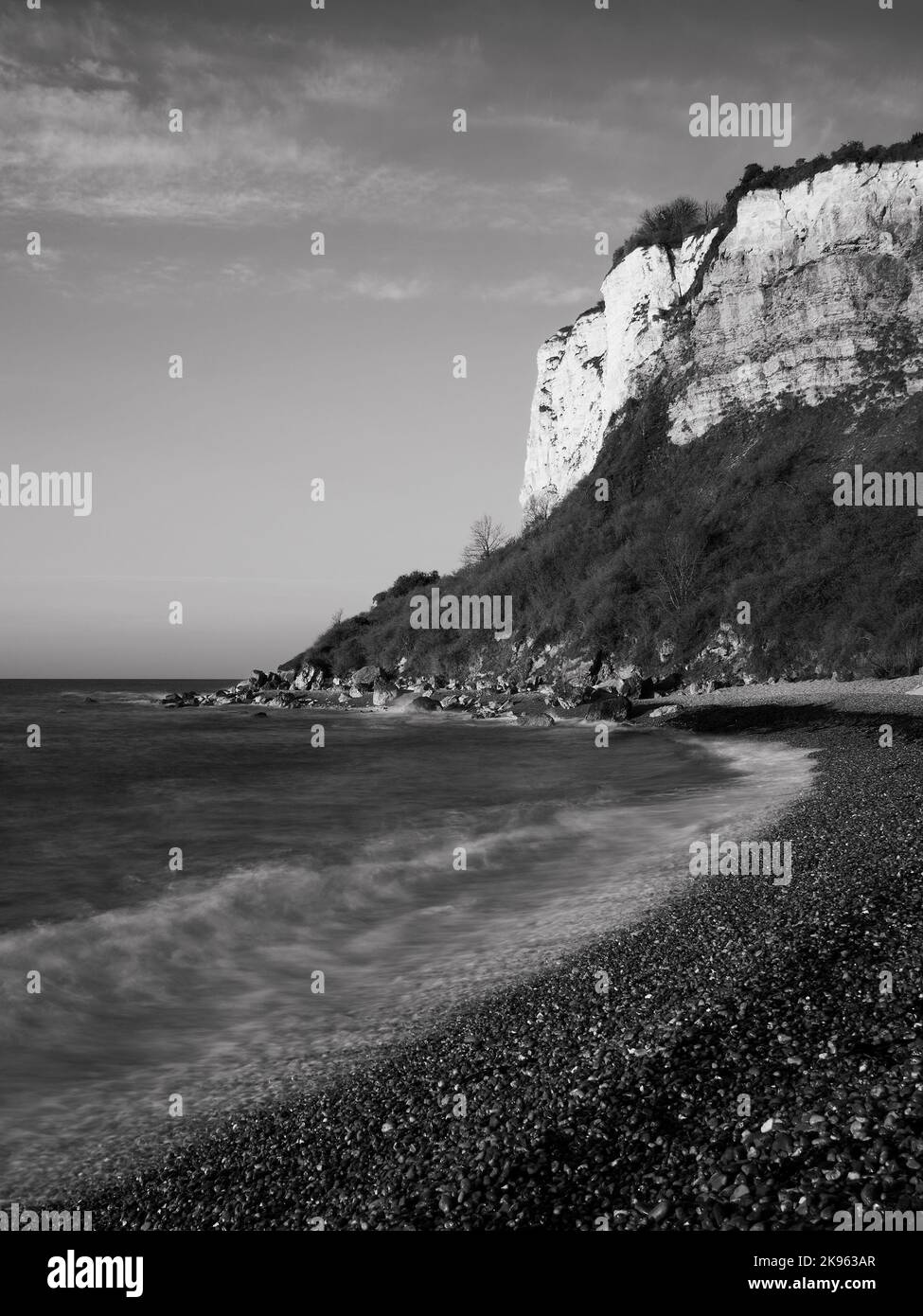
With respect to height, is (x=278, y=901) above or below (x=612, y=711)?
below

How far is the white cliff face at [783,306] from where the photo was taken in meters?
62.8

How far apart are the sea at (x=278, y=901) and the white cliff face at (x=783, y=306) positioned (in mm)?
47501

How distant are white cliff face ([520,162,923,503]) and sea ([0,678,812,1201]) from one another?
4750 centimetres

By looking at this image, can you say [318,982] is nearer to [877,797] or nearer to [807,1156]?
[807,1156]

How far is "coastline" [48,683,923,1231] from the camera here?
484 centimetres

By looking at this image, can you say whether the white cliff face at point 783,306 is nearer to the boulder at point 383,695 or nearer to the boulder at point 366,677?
the boulder at point 366,677

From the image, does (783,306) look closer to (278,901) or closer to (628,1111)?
(278,901)

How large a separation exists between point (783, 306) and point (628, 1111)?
242ft

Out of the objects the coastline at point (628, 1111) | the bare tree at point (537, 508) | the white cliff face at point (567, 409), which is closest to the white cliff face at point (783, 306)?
the white cliff face at point (567, 409)

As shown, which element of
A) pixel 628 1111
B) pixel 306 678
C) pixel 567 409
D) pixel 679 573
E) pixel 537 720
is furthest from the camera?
pixel 306 678

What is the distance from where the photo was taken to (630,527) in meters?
68.6

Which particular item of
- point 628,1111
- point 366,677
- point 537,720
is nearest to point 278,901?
point 628,1111

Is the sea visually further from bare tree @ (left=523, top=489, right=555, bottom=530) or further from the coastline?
bare tree @ (left=523, top=489, right=555, bottom=530)

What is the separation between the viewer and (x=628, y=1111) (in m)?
5.80
